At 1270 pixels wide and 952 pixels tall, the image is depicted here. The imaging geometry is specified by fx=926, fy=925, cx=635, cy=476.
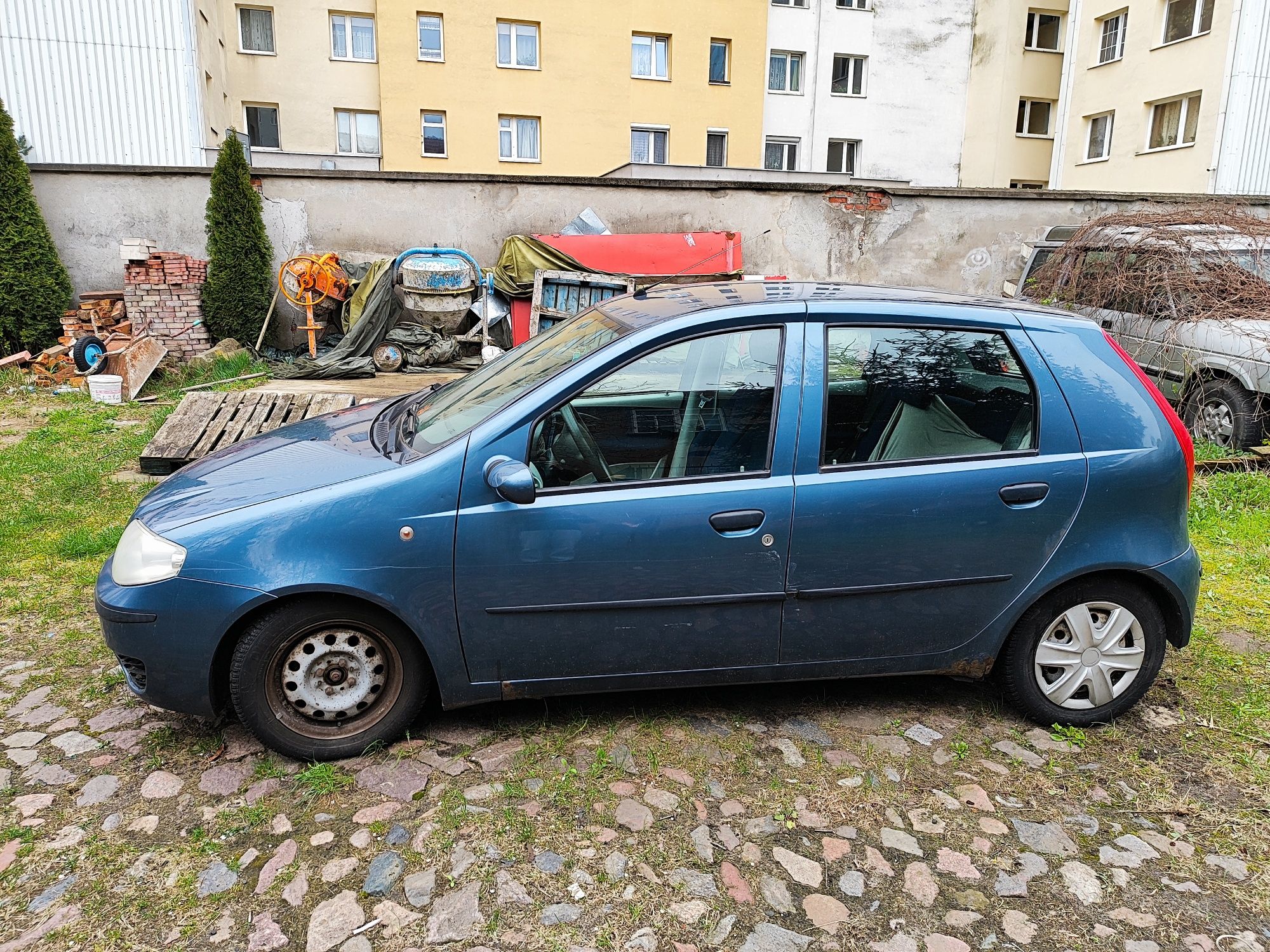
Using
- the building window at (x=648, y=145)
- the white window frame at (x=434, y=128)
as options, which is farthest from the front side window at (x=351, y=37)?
the building window at (x=648, y=145)

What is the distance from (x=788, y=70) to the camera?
31.4 metres

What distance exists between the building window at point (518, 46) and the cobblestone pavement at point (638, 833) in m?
27.4

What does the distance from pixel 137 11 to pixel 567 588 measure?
65.0 feet

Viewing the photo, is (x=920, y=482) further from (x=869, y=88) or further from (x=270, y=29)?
(x=869, y=88)

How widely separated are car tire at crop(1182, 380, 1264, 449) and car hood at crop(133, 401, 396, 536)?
284 inches

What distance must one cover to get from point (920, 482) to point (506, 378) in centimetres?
162

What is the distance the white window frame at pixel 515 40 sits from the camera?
2741 cm

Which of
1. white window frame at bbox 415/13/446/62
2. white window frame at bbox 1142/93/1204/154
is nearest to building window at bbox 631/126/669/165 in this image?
white window frame at bbox 415/13/446/62

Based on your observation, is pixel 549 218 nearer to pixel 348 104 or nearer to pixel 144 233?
pixel 144 233

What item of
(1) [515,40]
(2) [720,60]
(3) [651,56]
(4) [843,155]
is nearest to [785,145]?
(4) [843,155]

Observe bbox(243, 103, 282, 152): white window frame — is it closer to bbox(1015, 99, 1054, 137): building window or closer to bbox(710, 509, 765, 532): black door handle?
bbox(1015, 99, 1054, 137): building window

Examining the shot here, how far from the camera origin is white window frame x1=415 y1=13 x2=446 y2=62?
26781 mm

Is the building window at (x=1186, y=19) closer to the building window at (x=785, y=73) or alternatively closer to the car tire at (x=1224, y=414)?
the building window at (x=785, y=73)

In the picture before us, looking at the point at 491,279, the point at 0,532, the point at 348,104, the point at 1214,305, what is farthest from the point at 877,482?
the point at 348,104
